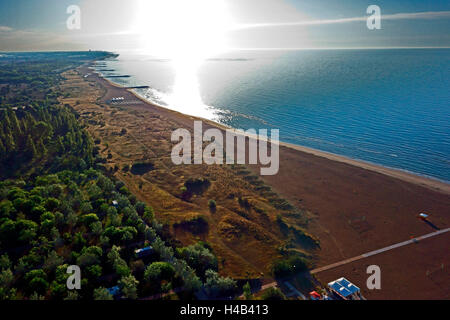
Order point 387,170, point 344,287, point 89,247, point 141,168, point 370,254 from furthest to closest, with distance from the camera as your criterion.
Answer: point 387,170 < point 141,168 < point 370,254 < point 89,247 < point 344,287

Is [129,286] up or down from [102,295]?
down

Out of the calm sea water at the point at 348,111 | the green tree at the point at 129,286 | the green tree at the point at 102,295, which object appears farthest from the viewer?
the calm sea water at the point at 348,111

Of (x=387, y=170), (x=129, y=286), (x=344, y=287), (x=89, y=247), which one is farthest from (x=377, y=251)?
(x=89, y=247)

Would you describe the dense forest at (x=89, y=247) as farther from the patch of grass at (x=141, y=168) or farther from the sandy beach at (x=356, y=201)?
the sandy beach at (x=356, y=201)

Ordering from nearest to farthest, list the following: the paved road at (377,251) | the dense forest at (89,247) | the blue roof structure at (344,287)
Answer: the dense forest at (89,247) → the blue roof structure at (344,287) → the paved road at (377,251)

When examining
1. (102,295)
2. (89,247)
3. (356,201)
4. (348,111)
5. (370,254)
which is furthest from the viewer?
(348,111)

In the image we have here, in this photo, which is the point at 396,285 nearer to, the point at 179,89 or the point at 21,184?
the point at 21,184

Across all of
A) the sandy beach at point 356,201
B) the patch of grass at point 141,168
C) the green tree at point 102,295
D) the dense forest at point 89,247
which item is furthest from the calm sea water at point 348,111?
the green tree at point 102,295

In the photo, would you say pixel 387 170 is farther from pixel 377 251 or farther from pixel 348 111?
pixel 348 111

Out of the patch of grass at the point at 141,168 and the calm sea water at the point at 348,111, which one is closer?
the patch of grass at the point at 141,168
